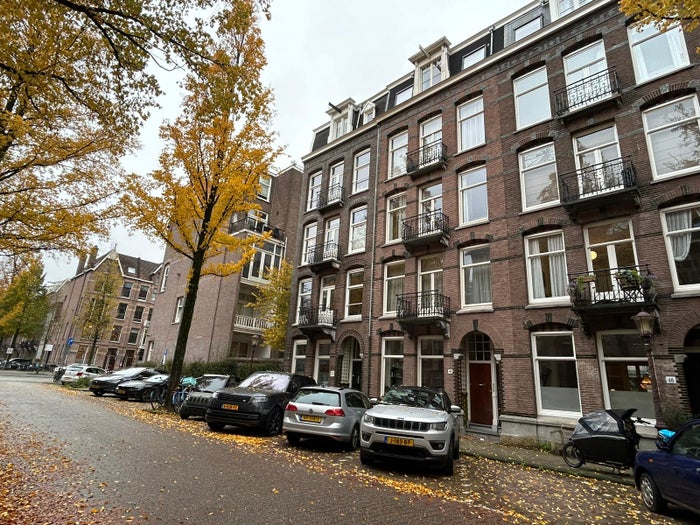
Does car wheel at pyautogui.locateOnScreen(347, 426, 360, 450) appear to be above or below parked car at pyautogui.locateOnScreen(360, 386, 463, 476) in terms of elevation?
below

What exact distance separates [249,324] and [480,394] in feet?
57.8

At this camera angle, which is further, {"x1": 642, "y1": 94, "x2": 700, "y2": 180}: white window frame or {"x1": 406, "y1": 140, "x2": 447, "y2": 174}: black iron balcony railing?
{"x1": 406, "y1": 140, "x2": 447, "y2": 174}: black iron balcony railing

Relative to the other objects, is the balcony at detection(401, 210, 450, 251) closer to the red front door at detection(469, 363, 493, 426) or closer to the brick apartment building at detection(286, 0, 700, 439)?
the brick apartment building at detection(286, 0, 700, 439)

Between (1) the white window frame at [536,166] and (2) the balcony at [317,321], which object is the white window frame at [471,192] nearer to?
(1) the white window frame at [536,166]

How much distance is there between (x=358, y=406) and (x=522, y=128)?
12335 mm

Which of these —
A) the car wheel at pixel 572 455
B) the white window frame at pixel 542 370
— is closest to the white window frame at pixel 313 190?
the white window frame at pixel 542 370

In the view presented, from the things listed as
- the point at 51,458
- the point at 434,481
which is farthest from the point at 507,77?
the point at 51,458

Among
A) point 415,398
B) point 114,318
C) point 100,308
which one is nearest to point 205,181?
point 415,398

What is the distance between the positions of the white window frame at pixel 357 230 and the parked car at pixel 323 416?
1096 cm

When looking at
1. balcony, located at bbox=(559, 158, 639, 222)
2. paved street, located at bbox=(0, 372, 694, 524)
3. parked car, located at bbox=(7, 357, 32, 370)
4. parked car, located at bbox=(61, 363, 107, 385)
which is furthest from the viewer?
parked car, located at bbox=(7, 357, 32, 370)

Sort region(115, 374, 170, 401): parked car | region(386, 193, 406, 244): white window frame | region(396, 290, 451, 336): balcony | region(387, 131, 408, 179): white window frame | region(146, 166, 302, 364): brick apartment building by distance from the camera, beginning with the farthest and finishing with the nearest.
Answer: region(146, 166, 302, 364): brick apartment building < region(387, 131, 408, 179): white window frame < region(386, 193, 406, 244): white window frame < region(115, 374, 170, 401): parked car < region(396, 290, 451, 336): balcony

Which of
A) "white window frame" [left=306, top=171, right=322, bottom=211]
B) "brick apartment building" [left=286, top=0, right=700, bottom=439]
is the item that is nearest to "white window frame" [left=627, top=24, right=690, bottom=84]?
"brick apartment building" [left=286, top=0, right=700, bottom=439]

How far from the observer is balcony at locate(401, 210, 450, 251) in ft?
52.4

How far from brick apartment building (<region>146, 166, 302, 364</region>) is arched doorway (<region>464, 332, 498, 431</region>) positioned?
1306 cm
